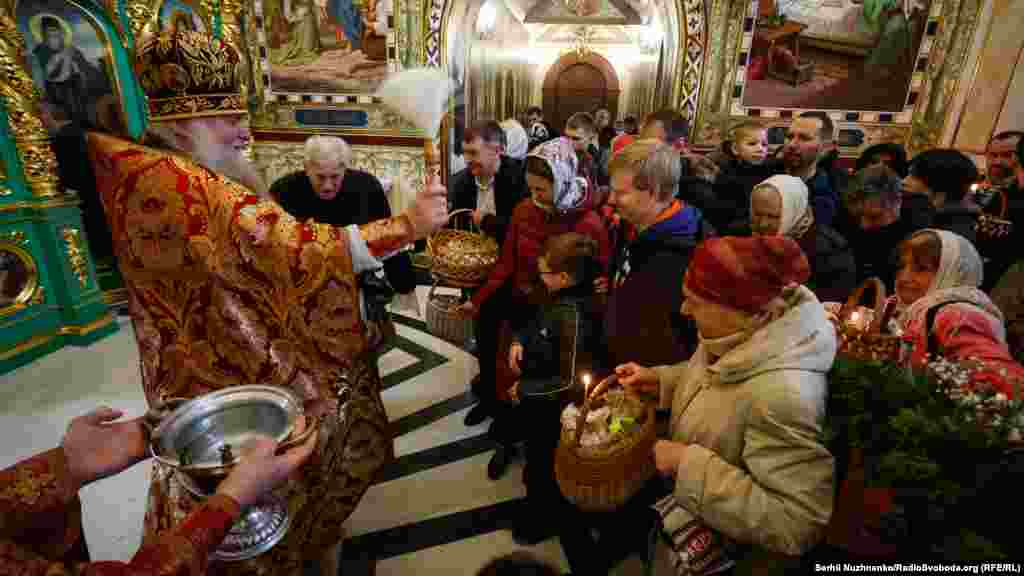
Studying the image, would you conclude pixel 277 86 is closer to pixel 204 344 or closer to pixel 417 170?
pixel 417 170

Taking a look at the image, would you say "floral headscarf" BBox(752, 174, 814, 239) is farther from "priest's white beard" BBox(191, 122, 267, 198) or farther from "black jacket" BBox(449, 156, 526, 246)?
"priest's white beard" BBox(191, 122, 267, 198)

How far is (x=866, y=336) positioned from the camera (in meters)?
1.41

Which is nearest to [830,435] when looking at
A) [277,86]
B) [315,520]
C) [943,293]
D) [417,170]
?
[943,293]

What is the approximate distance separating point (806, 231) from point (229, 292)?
276 cm

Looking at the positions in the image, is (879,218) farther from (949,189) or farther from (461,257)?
(461,257)

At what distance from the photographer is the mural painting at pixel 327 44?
7.07 metres

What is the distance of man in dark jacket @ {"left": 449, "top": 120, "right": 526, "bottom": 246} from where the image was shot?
126 inches

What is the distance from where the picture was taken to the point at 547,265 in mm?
2115

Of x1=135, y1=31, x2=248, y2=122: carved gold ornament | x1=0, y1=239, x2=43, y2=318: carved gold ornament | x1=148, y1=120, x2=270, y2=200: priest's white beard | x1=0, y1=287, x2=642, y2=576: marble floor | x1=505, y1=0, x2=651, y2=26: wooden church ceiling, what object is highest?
x1=505, y1=0, x2=651, y2=26: wooden church ceiling

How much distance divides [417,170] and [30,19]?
437 centimetres

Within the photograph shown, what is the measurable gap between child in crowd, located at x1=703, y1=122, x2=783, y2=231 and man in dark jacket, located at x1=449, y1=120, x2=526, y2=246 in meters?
1.49

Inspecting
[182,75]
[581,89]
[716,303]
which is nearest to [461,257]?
[182,75]

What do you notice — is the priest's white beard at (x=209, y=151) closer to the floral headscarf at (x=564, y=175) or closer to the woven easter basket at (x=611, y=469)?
the floral headscarf at (x=564, y=175)

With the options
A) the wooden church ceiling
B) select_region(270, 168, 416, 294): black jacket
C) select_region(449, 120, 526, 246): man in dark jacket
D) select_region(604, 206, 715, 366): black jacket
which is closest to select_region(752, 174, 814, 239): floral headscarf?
select_region(604, 206, 715, 366): black jacket
